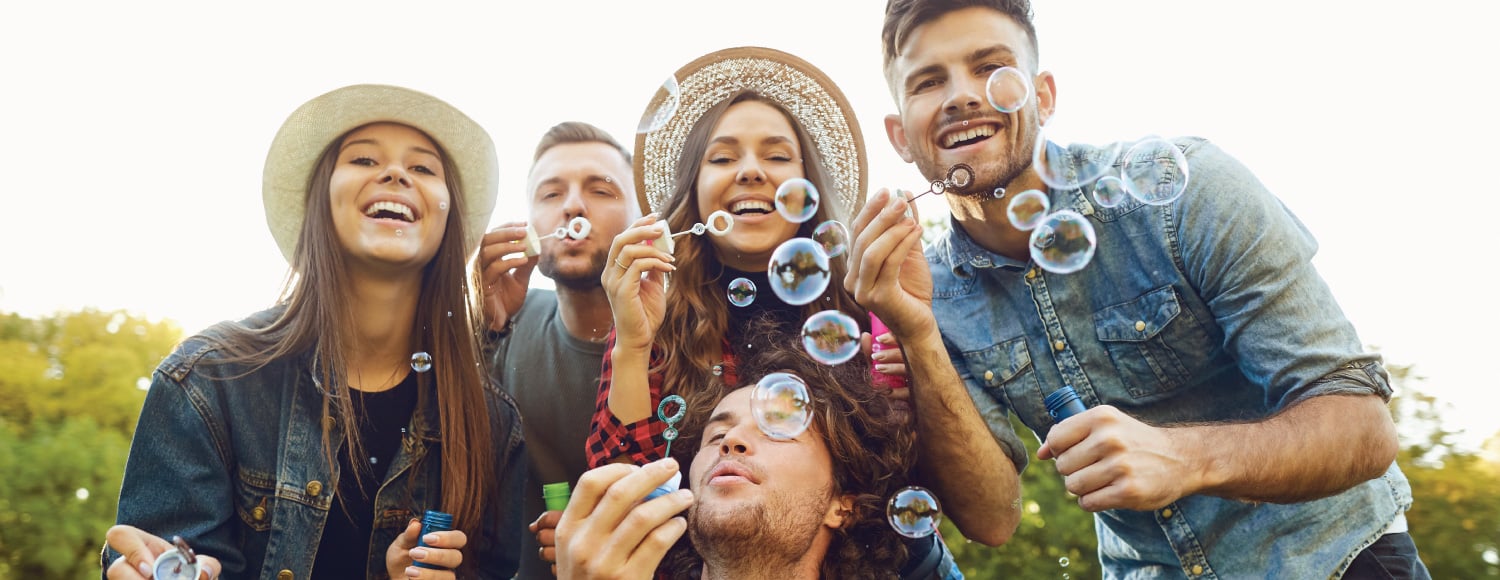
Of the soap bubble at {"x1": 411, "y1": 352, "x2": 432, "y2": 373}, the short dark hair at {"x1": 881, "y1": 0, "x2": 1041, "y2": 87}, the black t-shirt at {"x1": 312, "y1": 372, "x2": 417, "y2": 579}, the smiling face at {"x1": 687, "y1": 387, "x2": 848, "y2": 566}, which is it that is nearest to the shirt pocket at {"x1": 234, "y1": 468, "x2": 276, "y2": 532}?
the black t-shirt at {"x1": 312, "y1": 372, "x2": 417, "y2": 579}

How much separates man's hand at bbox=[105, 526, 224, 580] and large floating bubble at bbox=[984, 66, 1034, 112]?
255 centimetres

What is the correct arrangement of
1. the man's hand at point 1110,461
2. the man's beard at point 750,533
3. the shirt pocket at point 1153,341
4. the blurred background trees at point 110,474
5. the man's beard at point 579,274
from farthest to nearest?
the blurred background trees at point 110,474 < the man's beard at point 579,274 < the shirt pocket at point 1153,341 < the man's beard at point 750,533 < the man's hand at point 1110,461

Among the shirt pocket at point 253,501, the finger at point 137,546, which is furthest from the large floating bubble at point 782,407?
the finger at point 137,546

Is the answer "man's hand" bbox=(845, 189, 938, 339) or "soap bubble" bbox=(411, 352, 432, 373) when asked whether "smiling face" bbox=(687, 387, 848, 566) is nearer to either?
"man's hand" bbox=(845, 189, 938, 339)

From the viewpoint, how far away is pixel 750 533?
96.7 inches

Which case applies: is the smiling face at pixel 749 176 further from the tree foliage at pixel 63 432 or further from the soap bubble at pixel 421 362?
the tree foliage at pixel 63 432

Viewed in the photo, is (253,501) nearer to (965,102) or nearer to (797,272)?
(797,272)

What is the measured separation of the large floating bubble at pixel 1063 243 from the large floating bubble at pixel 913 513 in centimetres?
81

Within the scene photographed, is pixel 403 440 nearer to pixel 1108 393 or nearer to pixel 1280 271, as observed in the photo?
pixel 1108 393

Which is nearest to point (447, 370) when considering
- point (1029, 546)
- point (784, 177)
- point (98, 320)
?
point (784, 177)

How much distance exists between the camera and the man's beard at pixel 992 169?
10.2ft

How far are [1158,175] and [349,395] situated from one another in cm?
253

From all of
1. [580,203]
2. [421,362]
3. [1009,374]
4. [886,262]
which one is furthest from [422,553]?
[1009,374]

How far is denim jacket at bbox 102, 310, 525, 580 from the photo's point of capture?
2.78 meters
